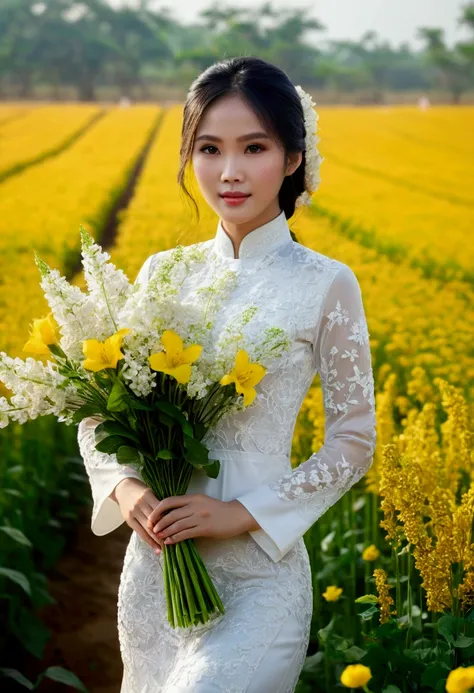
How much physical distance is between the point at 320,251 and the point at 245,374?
7197 millimetres

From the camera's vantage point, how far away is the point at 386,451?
6.49 ft

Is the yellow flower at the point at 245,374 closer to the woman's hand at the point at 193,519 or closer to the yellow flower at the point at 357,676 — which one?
the woman's hand at the point at 193,519

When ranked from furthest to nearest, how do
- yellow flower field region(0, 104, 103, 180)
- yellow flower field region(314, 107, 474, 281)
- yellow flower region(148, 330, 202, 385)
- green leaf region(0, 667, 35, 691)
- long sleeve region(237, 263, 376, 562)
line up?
yellow flower field region(0, 104, 103, 180)
yellow flower field region(314, 107, 474, 281)
green leaf region(0, 667, 35, 691)
long sleeve region(237, 263, 376, 562)
yellow flower region(148, 330, 202, 385)

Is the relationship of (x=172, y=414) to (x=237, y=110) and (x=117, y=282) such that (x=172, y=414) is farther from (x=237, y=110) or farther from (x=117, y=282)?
(x=237, y=110)

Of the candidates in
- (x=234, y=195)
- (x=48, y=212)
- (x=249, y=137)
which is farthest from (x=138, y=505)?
(x=48, y=212)

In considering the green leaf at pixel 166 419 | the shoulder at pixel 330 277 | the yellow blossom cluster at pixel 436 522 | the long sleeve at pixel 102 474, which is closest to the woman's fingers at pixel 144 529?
the long sleeve at pixel 102 474

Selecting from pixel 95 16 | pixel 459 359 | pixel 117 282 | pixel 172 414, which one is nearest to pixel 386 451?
pixel 172 414

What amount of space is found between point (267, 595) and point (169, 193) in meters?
12.5

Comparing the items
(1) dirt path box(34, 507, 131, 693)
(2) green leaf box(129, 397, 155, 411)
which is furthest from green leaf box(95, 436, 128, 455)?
(1) dirt path box(34, 507, 131, 693)

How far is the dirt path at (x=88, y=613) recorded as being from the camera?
3459 mm

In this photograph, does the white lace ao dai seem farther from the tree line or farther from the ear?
the tree line

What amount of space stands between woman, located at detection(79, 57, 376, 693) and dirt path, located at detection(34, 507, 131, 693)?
153 cm

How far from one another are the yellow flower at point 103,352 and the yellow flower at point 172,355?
0.06 m

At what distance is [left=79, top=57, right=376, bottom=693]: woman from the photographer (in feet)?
5.95
